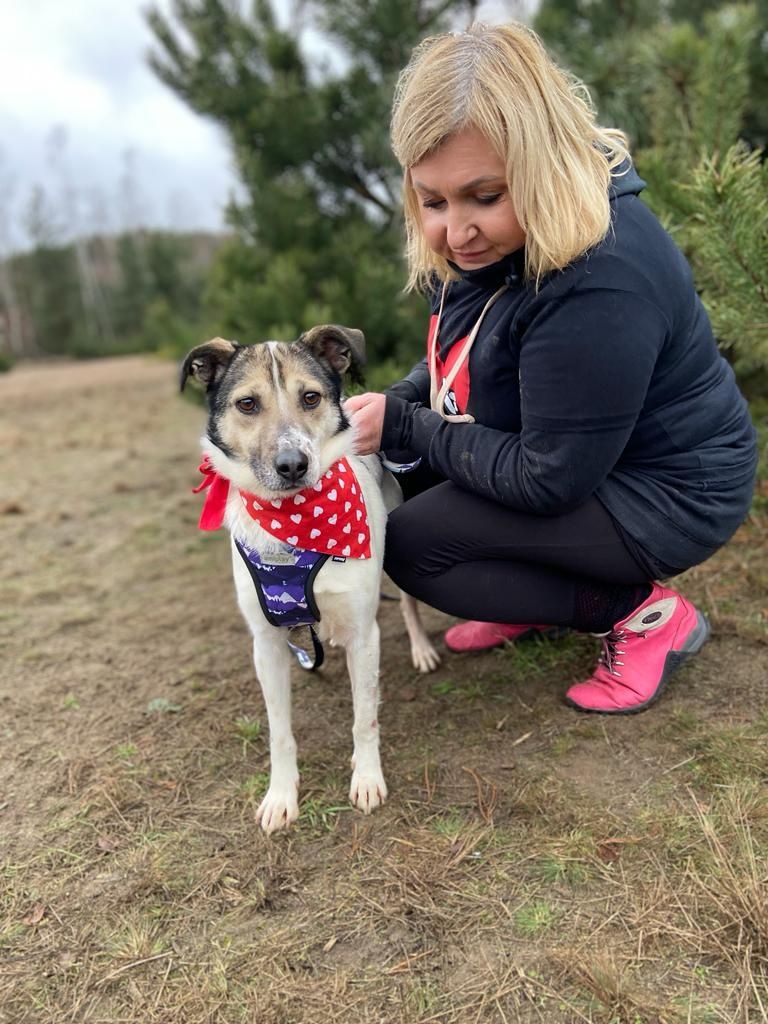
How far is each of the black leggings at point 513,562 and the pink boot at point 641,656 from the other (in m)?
0.06

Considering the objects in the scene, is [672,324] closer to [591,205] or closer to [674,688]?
[591,205]

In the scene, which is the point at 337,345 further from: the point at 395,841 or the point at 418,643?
the point at 395,841

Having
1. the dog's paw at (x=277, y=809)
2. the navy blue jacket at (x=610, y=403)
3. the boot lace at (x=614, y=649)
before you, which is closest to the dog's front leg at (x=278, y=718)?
the dog's paw at (x=277, y=809)

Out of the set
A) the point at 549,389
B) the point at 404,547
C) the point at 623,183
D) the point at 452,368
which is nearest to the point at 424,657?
the point at 404,547

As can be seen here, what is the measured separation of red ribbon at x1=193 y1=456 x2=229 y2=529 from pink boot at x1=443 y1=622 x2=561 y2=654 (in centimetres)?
130

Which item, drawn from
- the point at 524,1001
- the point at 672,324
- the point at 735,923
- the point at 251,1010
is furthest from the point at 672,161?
the point at 251,1010

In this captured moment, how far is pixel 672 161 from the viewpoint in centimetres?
426

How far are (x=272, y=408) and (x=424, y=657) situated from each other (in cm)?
141

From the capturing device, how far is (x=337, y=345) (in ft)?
9.46

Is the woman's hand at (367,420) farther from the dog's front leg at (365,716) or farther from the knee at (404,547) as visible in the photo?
the dog's front leg at (365,716)

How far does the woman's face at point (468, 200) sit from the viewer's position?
7.29 ft

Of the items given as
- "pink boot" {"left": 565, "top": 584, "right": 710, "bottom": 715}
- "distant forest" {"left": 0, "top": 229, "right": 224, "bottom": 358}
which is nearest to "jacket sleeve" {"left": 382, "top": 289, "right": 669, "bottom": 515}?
"pink boot" {"left": 565, "top": 584, "right": 710, "bottom": 715}

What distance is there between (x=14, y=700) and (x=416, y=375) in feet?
7.51

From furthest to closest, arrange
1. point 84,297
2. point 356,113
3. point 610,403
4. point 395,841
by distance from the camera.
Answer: point 84,297 < point 356,113 < point 395,841 < point 610,403
